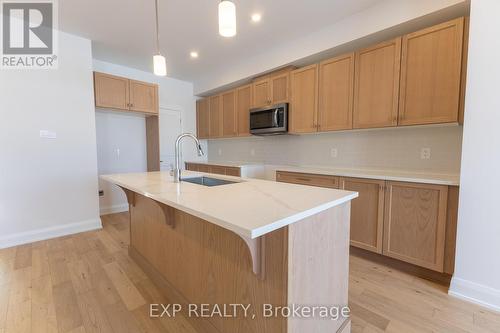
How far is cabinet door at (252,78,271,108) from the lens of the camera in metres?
3.56

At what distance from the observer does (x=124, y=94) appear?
3.58 metres

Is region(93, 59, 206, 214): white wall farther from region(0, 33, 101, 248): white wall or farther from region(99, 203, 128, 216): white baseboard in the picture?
region(0, 33, 101, 248): white wall

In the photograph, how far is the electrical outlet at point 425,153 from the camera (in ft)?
7.88

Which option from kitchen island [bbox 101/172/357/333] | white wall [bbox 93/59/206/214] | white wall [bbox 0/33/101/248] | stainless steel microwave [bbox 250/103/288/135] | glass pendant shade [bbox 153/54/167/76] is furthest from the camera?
white wall [bbox 93/59/206/214]

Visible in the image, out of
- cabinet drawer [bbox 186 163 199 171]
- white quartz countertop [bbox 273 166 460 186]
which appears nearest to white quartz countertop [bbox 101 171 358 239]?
white quartz countertop [bbox 273 166 460 186]

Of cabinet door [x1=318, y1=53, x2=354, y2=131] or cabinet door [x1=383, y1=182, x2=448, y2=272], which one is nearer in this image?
cabinet door [x1=383, y1=182, x2=448, y2=272]

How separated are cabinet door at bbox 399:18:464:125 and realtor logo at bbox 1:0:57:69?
360 cm

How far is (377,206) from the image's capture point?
2.26m

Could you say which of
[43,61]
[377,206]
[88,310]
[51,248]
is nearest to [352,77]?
[377,206]

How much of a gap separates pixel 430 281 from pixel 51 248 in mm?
3888

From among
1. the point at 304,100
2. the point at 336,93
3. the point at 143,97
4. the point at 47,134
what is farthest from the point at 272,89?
the point at 47,134

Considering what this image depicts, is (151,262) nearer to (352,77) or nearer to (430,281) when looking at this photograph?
(430,281)

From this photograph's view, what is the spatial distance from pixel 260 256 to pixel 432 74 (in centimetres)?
225

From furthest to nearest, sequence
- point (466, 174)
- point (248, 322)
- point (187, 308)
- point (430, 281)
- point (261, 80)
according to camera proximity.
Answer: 1. point (261, 80)
2. point (430, 281)
3. point (466, 174)
4. point (187, 308)
5. point (248, 322)
